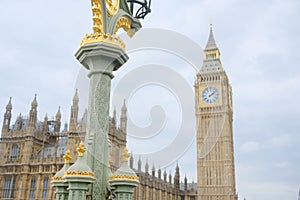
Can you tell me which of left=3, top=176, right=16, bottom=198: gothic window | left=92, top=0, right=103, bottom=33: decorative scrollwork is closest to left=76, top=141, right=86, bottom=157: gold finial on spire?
left=92, top=0, right=103, bottom=33: decorative scrollwork

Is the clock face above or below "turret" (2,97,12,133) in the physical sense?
above

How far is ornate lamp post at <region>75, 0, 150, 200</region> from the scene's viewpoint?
767cm

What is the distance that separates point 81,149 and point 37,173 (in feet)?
137

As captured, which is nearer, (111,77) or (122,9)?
(111,77)

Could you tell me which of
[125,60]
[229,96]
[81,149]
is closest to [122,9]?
[125,60]

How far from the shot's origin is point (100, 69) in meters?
8.31

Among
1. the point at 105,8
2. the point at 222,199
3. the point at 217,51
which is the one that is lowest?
the point at 222,199

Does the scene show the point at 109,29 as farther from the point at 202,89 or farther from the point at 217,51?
the point at 217,51

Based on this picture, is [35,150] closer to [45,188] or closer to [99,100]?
[45,188]

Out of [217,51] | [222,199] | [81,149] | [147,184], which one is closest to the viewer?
[81,149]

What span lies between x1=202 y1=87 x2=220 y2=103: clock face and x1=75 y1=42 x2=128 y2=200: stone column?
72258 millimetres

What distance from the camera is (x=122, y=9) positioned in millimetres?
9289

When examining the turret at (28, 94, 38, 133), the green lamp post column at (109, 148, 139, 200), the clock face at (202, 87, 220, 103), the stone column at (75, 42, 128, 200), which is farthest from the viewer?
the clock face at (202, 87, 220, 103)

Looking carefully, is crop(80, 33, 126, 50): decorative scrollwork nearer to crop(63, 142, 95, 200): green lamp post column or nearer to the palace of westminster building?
crop(63, 142, 95, 200): green lamp post column
